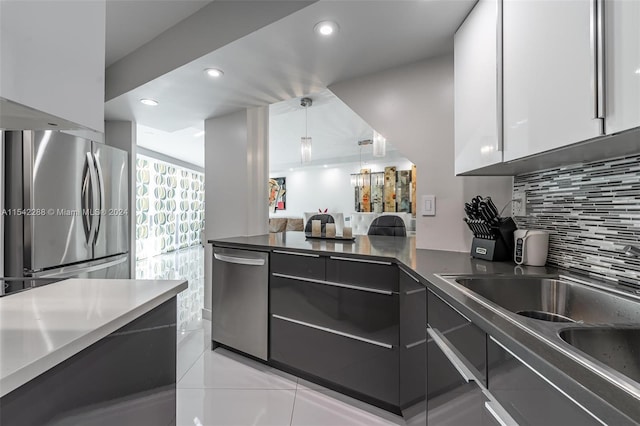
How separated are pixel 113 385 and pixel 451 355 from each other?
994mm

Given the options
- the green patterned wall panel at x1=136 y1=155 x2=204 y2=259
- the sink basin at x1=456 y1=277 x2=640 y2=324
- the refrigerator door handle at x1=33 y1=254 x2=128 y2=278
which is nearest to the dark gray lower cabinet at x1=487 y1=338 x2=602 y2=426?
the sink basin at x1=456 y1=277 x2=640 y2=324

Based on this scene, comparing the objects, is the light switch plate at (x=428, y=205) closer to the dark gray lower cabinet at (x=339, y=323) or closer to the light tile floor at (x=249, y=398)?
the dark gray lower cabinet at (x=339, y=323)

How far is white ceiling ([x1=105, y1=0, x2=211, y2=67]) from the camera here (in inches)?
81.3

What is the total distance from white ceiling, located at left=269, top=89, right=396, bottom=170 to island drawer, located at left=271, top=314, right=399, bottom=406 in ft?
7.71

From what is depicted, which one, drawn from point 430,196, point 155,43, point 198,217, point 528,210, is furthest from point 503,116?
point 198,217

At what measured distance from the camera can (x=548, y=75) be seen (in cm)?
96

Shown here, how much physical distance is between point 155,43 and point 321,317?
2460mm

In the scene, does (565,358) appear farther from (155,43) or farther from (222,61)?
(155,43)

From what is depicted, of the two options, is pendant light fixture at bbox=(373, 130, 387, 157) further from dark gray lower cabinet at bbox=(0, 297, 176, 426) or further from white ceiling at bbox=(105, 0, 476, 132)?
dark gray lower cabinet at bbox=(0, 297, 176, 426)

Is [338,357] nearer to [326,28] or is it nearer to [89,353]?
[89,353]

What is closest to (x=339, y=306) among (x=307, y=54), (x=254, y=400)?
(x=254, y=400)

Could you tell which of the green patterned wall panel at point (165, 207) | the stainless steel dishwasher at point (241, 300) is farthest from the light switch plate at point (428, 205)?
the green patterned wall panel at point (165, 207)

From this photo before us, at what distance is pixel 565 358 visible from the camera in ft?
1.82

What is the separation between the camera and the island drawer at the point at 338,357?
1.65 meters
